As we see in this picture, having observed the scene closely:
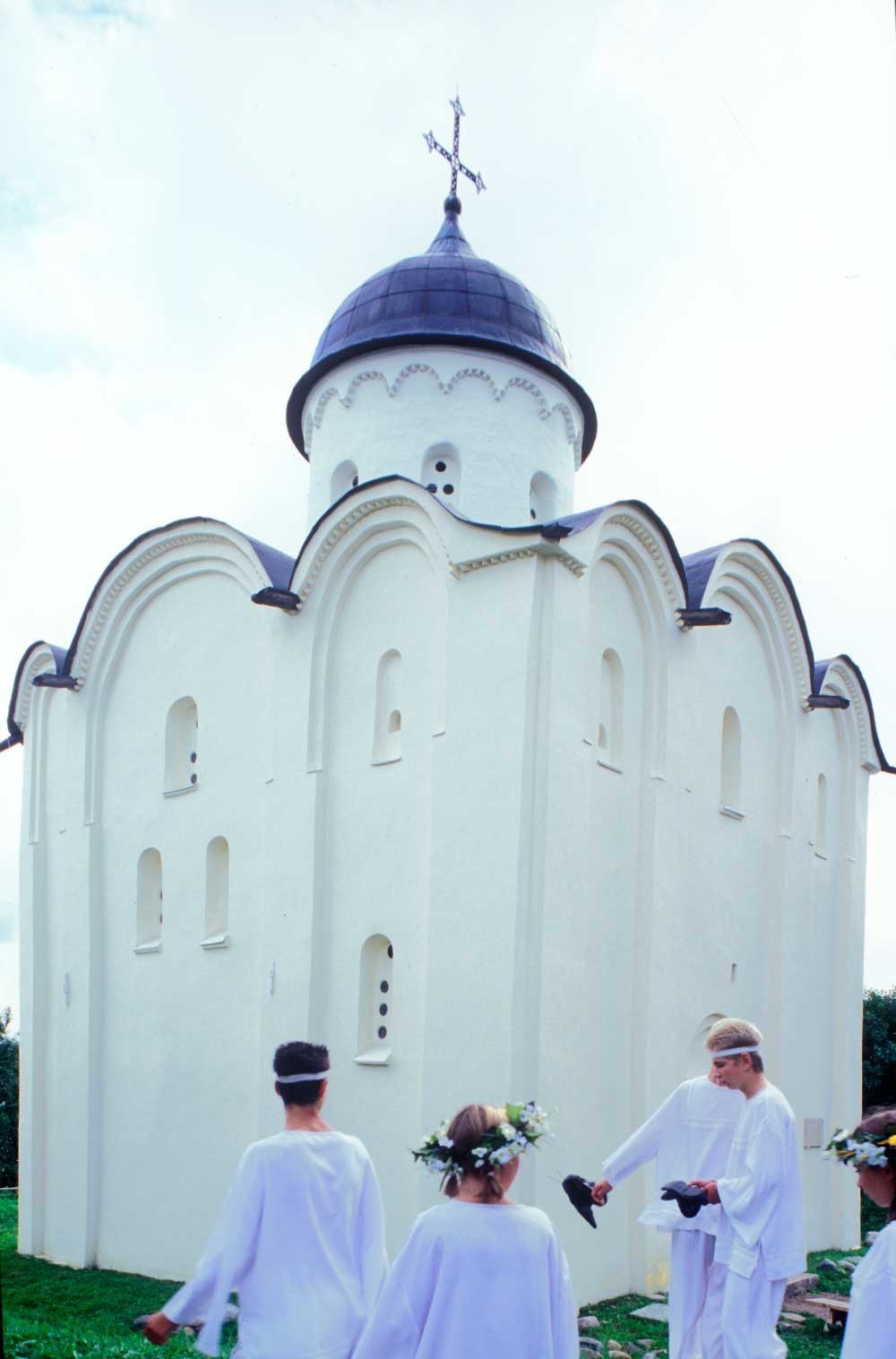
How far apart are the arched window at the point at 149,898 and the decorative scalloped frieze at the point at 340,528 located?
344 cm

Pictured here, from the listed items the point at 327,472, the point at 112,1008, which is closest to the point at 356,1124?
the point at 112,1008

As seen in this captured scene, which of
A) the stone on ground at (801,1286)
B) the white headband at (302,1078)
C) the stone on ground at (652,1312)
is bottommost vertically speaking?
the stone on ground at (801,1286)

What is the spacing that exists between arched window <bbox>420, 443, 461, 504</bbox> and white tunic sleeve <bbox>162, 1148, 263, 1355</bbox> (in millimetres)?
10279

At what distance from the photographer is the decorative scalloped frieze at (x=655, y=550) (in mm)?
11570

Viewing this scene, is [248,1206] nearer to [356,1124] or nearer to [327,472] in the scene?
[356,1124]

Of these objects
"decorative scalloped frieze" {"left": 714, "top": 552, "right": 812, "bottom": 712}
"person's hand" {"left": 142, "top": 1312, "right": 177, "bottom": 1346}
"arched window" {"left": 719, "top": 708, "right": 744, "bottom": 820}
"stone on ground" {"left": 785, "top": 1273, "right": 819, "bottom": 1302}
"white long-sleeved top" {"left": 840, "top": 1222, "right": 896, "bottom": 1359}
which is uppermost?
"decorative scalloped frieze" {"left": 714, "top": 552, "right": 812, "bottom": 712}

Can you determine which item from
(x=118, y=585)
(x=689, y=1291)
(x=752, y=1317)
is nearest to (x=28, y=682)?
(x=118, y=585)

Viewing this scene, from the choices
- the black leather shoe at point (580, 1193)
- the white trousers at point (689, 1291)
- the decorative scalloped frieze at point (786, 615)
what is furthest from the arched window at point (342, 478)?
the white trousers at point (689, 1291)

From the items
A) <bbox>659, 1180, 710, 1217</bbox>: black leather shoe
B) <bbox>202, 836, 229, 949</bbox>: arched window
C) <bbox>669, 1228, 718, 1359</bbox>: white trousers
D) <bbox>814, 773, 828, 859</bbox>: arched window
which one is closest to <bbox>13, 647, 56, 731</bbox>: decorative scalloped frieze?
<bbox>202, 836, 229, 949</bbox>: arched window

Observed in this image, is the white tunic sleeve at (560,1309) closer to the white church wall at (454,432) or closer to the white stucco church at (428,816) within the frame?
the white stucco church at (428,816)

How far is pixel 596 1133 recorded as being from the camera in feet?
34.7

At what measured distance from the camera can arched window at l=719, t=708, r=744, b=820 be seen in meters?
13.3

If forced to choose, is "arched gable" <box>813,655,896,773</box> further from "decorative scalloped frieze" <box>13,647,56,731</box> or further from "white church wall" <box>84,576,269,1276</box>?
"decorative scalloped frieze" <box>13,647,56,731</box>

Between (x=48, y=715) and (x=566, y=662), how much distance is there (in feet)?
24.1
